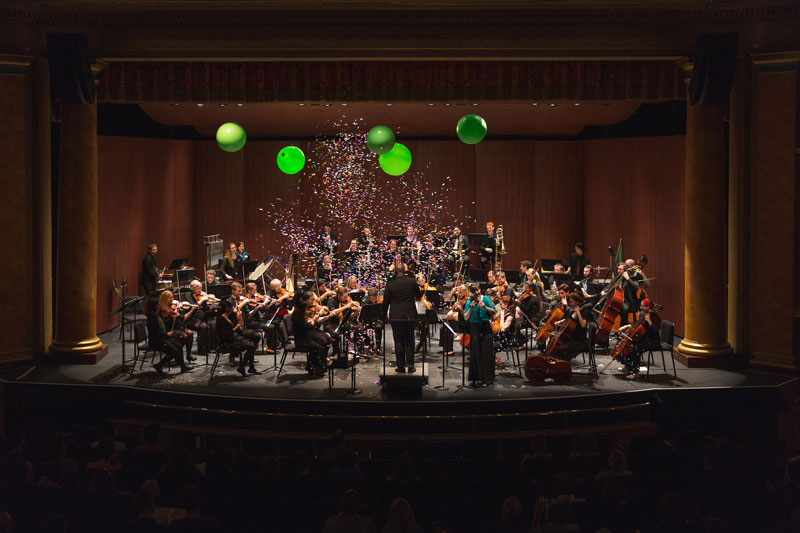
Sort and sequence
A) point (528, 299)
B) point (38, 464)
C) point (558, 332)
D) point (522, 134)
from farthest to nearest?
point (522, 134), point (528, 299), point (558, 332), point (38, 464)

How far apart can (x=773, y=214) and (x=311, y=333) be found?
6.42 m

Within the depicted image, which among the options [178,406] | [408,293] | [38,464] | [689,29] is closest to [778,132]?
[689,29]

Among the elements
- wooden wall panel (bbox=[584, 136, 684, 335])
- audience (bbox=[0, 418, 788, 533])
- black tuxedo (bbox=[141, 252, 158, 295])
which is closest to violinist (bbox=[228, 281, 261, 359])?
audience (bbox=[0, 418, 788, 533])

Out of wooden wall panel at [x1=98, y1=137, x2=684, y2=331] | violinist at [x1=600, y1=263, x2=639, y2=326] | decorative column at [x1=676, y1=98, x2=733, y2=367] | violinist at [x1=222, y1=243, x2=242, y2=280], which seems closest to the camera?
decorative column at [x1=676, y1=98, x2=733, y2=367]

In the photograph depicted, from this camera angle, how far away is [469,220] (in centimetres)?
1803

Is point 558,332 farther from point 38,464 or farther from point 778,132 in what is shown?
point 38,464

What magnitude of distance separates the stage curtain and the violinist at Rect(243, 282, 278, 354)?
113 inches

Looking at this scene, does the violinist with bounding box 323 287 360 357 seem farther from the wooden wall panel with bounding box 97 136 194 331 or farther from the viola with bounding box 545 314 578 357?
the wooden wall panel with bounding box 97 136 194 331

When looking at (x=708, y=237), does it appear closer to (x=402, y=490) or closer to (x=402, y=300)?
(x=402, y=300)

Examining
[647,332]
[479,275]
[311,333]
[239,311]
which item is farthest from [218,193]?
[647,332]

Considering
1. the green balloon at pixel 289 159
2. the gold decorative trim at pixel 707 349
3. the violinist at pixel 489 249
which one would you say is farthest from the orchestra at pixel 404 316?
the violinist at pixel 489 249

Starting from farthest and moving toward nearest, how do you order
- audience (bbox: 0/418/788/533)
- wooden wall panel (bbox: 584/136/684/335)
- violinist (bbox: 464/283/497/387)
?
wooden wall panel (bbox: 584/136/684/335), violinist (bbox: 464/283/497/387), audience (bbox: 0/418/788/533)

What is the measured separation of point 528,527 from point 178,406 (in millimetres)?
5204

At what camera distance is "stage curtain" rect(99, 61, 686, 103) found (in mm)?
11375
